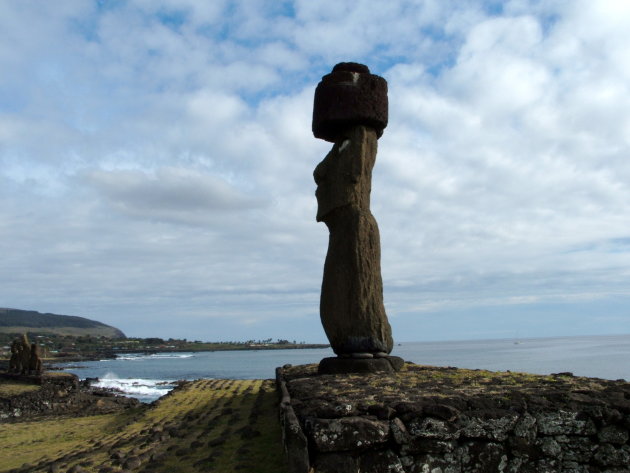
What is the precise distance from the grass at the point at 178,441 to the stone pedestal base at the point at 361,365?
4.67 feet

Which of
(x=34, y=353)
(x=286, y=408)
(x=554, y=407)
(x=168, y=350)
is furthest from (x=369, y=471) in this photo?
(x=168, y=350)

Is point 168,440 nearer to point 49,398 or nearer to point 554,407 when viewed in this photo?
point 554,407

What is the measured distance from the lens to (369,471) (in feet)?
18.7

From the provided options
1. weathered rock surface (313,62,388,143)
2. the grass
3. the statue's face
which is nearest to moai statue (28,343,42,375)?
the grass

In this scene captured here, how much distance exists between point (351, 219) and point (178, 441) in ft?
16.6

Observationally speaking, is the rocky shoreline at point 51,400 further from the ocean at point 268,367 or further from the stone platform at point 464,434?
the stone platform at point 464,434

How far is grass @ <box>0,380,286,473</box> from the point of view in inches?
310

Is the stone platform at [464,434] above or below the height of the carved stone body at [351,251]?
below

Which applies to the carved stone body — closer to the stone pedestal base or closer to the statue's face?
the statue's face

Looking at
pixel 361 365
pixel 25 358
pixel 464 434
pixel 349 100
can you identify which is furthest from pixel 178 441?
pixel 25 358

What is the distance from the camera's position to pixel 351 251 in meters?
10.6

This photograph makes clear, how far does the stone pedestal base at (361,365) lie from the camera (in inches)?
391

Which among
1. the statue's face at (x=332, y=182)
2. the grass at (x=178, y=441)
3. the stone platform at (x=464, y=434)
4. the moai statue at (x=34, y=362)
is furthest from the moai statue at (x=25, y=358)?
the stone platform at (x=464, y=434)

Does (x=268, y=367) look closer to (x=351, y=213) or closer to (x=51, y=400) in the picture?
(x=51, y=400)
